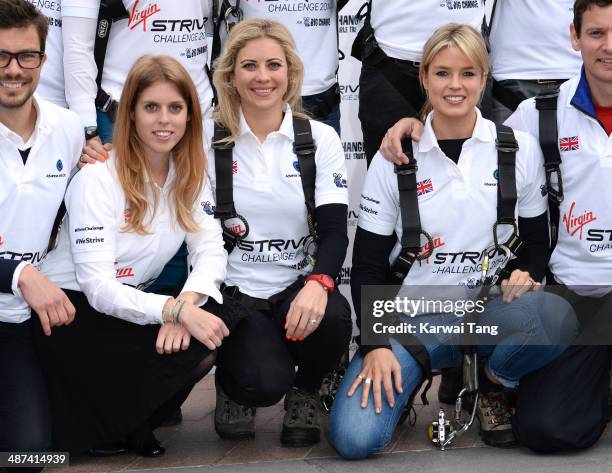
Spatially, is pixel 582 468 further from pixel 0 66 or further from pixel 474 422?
pixel 0 66

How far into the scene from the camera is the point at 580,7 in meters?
4.38

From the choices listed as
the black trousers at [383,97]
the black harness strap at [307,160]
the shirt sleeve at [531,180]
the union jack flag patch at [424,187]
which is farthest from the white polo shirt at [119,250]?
the shirt sleeve at [531,180]

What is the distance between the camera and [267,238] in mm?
4352

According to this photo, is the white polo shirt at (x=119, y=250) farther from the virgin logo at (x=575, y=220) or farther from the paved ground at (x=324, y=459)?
the virgin logo at (x=575, y=220)

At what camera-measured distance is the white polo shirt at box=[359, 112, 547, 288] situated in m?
4.23

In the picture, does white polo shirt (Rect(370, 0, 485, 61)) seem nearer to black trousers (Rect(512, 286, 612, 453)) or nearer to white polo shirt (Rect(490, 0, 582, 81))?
white polo shirt (Rect(490, 0, 582, 81))

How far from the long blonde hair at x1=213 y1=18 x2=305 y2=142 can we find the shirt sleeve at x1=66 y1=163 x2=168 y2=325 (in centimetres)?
61

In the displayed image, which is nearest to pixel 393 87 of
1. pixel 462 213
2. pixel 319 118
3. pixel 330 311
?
pixel 319 118

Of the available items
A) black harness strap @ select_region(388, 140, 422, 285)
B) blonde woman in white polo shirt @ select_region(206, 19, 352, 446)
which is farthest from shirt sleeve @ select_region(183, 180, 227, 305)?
black harness strap @ select_region(388, 140, 422, 285)

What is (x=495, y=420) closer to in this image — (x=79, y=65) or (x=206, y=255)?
(x=206, y=255)

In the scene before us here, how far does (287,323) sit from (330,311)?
0.19 metres

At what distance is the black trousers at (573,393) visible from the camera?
13.3 feet

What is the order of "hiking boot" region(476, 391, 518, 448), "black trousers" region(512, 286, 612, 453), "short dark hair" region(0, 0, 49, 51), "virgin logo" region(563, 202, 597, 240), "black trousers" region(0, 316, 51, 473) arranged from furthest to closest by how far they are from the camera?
"virgin logo" region(563, 202, 597, 240), "hiking boot" region(476, 391, 518, 448), "black trousers" region(512, 286, 612, 453), "short dark hair" region(0, 0, 49, 51), "black trousers" region(0, 316, 51, 473)

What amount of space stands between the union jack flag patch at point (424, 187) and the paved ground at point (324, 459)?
3.25ft
